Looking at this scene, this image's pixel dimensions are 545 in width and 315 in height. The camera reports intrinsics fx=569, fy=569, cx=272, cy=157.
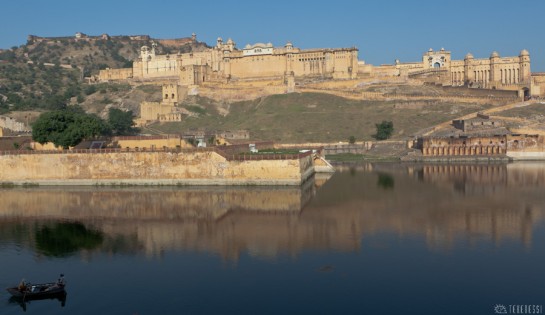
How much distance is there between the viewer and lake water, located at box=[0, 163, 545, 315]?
14.2 meters

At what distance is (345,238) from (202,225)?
5936 millimetres

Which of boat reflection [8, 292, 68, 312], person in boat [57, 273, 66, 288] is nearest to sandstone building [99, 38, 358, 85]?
person in boat [57, 273, 66, 288]

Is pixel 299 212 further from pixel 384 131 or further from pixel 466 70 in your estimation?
pixel 466 70

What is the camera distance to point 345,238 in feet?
65.0

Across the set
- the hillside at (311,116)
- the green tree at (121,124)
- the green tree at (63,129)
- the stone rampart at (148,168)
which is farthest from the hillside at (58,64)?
the stone rampart at (148,168)

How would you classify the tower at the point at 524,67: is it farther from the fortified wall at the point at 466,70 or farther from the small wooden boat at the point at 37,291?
the small wooden boat at the point at 37,291

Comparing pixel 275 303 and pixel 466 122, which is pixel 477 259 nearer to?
pixel 275 303

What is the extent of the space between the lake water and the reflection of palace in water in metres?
0.06

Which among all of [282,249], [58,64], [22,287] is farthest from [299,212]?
[58,64]

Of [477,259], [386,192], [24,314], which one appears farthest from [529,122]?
[24,314]

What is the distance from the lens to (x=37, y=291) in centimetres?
1500

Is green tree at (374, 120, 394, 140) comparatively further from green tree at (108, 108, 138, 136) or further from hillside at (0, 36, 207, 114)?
hillside at (0, 36, 207, 114)

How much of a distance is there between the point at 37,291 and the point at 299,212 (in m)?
12.1

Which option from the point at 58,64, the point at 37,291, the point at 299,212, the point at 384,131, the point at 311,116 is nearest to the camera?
the point at 37,291
